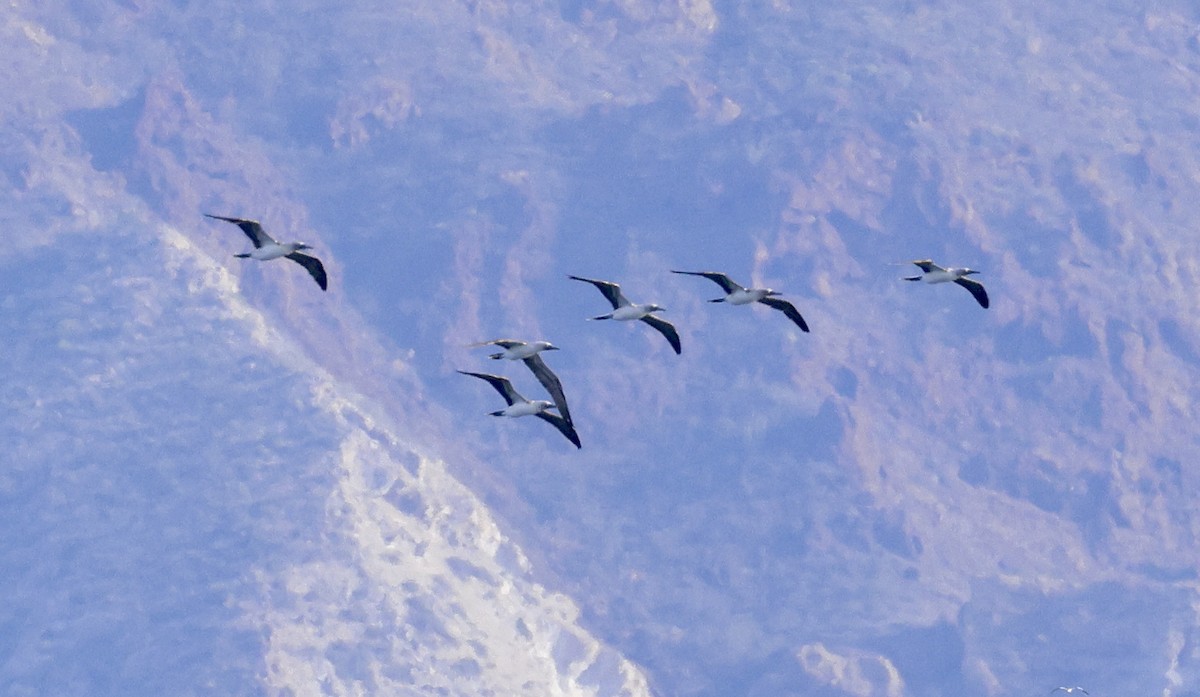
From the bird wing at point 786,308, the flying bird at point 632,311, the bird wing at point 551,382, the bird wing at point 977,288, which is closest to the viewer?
the bird wing at point 551,382

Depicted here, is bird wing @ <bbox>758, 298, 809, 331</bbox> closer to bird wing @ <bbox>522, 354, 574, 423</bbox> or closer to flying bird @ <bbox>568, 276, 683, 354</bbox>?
flying bird @ <bbox>568, 276, 683, 354</bbox>

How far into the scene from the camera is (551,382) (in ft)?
236

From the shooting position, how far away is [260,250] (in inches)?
2864

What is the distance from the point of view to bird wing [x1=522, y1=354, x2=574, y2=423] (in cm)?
7062

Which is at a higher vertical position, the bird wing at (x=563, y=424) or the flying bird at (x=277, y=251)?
the flying bird at (x=277, y=251)

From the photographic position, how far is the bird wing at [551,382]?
2781 inches

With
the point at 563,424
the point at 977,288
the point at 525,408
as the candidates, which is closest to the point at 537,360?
the point at 525,408

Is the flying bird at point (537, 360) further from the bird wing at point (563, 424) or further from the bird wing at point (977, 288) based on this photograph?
the bird wing at point (977, 288)

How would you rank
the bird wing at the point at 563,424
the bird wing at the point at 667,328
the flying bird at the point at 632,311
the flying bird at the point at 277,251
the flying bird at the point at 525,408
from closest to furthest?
the bird wing at the point at 563,424
the flying bird at the point at 525,408
the flying bird at the point at 277,251
the flying bird at the point at 632,311
the bird wing at the point at 667,328

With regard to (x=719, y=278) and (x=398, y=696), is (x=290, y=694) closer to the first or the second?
(x=398, y=696)

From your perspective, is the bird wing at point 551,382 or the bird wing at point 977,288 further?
the bird wing at point 977,288

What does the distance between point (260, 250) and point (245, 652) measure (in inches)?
5093

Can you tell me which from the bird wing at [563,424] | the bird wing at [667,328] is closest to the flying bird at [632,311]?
the bird wing at [667,328]

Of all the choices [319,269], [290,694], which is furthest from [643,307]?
[290,694]
